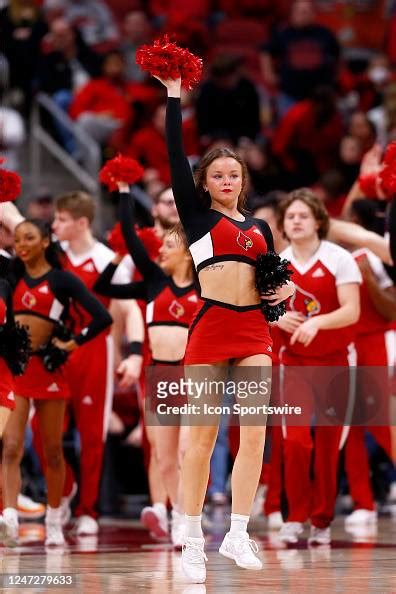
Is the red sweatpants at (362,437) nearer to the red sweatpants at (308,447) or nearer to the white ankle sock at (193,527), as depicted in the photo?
the red sweatpants at (308,447)

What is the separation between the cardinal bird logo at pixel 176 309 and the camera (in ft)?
29.2

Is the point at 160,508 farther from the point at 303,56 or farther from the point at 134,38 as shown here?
the point at 134,38

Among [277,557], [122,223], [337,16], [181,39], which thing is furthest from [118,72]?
[277,557]

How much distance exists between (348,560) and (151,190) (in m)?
6.69

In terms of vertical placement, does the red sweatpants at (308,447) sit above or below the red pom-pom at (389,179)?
below

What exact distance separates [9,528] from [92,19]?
1031cm

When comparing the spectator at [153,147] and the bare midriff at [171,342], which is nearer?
the bare midriff at [171,342]

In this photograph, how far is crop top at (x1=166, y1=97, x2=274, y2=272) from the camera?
6789 millimetres

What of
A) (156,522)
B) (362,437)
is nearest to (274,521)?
(362,437)

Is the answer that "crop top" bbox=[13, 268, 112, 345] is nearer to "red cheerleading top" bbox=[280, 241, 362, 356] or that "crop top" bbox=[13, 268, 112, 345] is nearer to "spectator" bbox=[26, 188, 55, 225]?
"red cheerleading top" bbox=[280, 241, 362, 356]

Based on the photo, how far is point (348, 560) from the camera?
7.51m

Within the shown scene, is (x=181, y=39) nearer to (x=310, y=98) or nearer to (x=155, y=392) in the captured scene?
(x=310, y=98)

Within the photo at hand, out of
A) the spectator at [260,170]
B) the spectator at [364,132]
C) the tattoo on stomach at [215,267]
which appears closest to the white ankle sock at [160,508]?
the tattoo on stomach at [215,267]

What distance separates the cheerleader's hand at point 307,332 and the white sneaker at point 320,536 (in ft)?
3.94
